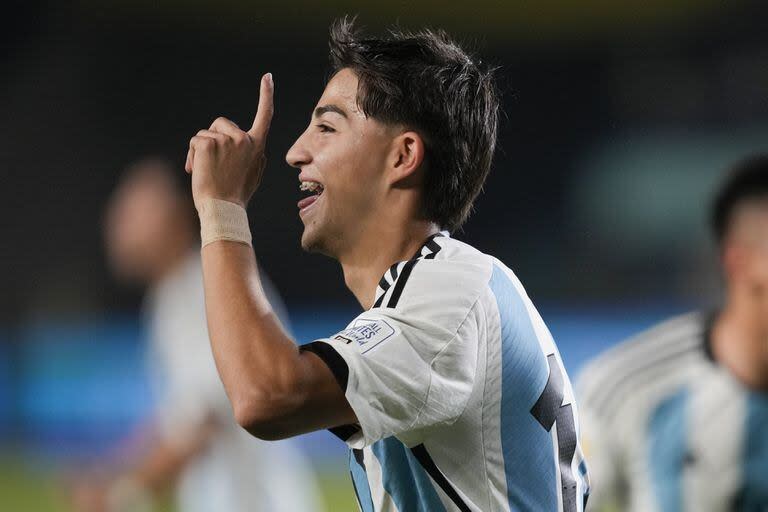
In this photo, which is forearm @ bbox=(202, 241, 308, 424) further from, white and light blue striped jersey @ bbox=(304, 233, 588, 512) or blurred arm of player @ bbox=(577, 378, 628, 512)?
blurred arm of player @ bbox=(577, 378, 628, 512)

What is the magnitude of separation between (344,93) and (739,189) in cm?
139

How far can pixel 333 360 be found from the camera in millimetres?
2061

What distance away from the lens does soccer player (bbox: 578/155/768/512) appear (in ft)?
11.4

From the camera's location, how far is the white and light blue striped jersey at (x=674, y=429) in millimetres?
3469

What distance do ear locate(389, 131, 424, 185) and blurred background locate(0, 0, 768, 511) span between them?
24.5 feet

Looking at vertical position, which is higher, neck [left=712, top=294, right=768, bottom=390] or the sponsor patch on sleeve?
the sponsor patch on sleeve

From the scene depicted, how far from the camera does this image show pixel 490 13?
579 inches

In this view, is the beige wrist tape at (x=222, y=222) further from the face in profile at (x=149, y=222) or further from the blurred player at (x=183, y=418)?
the face in profile at (x=149, y=222)

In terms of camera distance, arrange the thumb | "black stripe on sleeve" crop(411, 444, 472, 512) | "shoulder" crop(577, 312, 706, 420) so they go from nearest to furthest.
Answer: "black stripe on sleeve" crop(411, 444, 472, 512) < the thumb < "shoulder" crop(577, 312, 706, 420)

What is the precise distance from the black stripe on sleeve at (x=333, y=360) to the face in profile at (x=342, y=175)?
604 millimetres

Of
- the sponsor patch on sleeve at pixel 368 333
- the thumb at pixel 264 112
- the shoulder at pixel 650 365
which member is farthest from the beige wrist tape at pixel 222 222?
the shoulder at pixel 650 365

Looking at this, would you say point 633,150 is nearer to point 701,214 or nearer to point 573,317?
point 701,214

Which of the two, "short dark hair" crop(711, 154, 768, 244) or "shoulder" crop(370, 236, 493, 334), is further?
"short dark hair" crop(711, 154, 768, 244)

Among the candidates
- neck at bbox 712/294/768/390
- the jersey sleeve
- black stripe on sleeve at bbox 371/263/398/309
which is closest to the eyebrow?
black stripe on sleeve at bbox 371/263/398/309
